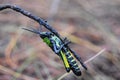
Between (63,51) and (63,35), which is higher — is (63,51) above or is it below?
above

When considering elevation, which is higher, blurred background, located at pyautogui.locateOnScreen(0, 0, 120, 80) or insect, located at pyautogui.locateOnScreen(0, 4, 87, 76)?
insect, located at pyautogui.locateOnScreen(0, 4, 87, 76)

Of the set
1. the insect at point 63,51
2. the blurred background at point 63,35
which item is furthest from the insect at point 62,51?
the blurred background at point 63,35

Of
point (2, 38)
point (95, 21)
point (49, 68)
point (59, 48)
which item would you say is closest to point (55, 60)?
point (49, 68)

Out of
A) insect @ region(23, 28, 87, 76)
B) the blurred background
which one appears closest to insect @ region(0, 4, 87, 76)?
insect @ region(23, 28, 87, 76)

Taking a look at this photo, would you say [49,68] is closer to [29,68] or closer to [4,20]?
[29,68]

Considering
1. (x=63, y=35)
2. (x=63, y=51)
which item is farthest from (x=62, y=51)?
(x=63, y=35)

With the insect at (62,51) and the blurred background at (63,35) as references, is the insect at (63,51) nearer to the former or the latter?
the insect at (62,51)

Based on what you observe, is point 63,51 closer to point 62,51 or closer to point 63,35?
point 62,51

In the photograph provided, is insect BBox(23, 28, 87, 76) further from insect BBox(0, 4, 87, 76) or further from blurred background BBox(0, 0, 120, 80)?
blurred background BBox(0, 0, 120, 80)

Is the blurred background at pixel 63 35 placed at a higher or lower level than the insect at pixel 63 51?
lower
